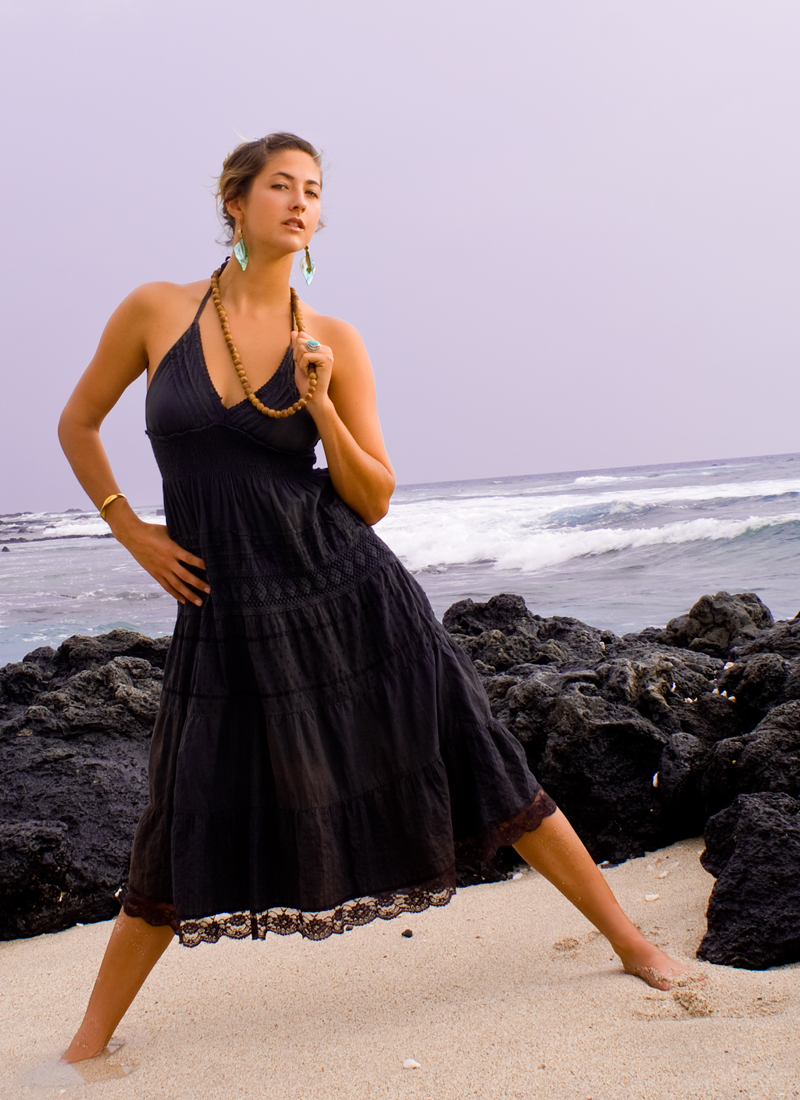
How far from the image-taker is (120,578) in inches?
632

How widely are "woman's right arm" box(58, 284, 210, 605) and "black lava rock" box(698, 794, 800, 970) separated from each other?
145cm

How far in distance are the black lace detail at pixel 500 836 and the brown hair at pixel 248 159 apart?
1.49 meters

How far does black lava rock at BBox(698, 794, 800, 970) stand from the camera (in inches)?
84.2

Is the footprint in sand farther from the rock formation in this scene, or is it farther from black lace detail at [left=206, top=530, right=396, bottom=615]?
black lace detail at [left=206, top=530, right=396, bottom=615]

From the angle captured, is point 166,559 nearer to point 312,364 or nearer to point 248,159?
point 312,364

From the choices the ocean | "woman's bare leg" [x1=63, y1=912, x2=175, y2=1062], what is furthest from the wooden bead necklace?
the ocean

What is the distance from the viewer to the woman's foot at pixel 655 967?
206cm

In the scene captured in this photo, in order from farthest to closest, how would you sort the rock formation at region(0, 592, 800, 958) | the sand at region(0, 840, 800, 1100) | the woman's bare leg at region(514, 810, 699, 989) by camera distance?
the rock formation at region(0, 592, 800, 958) < the woman's bare leg at region(514, 810, 699, 989) < the sand at region(0, 840, 800, 1100)

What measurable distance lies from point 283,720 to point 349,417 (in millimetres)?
679

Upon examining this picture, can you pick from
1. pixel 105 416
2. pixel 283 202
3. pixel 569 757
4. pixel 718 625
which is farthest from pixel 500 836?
pixel 718 625

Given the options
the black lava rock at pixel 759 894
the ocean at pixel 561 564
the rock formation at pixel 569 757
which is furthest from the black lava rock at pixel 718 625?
the ocean at pixel 561 564

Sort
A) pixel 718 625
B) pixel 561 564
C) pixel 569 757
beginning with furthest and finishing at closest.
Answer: pixel 561 564, pixel 718 625, pixel 569 757

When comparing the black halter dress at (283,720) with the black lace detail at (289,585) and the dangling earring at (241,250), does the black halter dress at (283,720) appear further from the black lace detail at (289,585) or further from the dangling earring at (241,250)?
the dangling earring at (241,250)

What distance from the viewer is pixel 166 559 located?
2.02 m
